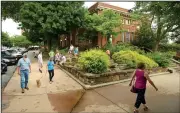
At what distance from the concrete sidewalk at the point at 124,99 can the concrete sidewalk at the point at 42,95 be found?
43 centimetres

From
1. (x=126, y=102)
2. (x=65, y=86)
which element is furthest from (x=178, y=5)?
(x=65, y=86)

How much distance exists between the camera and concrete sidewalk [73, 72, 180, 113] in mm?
5461

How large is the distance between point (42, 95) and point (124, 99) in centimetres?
260

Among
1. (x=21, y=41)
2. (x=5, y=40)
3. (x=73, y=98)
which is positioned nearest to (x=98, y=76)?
(x=73, y=98)

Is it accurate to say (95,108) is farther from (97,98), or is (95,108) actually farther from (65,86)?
(65,86)

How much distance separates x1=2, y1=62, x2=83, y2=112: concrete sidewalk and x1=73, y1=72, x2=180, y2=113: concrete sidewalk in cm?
43

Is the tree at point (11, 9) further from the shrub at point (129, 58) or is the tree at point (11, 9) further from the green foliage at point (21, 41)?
the shrub at point (129, 58)

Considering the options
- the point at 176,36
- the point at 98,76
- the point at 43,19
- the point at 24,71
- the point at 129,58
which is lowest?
the point at 98,76

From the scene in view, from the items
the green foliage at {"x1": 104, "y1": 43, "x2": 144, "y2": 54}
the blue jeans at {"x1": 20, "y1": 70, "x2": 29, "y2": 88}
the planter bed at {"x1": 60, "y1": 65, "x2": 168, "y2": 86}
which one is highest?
the green foliage at {"x1": 104, "y1": 43, "x2": 144, "y2": 54}

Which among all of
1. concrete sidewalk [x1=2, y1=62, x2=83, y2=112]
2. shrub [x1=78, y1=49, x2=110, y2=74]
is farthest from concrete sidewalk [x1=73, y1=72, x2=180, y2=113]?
shrub [x1=78, y1=49, x2=110, y2=74]

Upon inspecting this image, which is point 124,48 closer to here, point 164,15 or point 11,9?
point 164,15

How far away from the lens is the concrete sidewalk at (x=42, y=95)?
537 cm

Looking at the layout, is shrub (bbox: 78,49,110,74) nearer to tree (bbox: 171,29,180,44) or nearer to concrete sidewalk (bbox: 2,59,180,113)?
concrete sidewalk (bbox: 2,59,180,113)

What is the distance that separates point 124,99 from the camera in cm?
621
